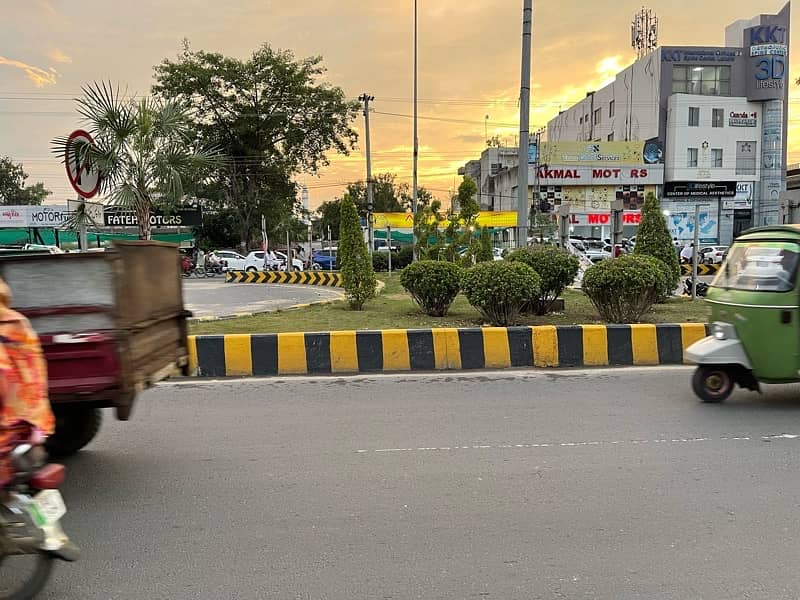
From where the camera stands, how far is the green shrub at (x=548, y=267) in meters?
12.0

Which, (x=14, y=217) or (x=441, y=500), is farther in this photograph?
(x=14, y=217)

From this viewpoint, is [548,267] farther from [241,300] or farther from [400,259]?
[400,259]

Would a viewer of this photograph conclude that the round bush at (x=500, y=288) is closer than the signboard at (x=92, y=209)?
No

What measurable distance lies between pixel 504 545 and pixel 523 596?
522 millimetres

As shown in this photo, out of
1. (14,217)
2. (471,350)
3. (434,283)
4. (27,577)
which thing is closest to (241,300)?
(434,283)

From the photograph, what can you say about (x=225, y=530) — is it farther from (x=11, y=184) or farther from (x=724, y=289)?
(x=11, y=184)

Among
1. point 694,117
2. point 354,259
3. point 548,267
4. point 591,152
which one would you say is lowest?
point 548,267

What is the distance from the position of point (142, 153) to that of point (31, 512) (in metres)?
9.96

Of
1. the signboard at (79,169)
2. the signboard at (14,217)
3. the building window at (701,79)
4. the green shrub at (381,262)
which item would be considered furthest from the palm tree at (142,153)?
the building window at (701,79)

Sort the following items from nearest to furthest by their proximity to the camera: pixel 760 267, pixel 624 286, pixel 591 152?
pixel 760 267
pixel 624 286
pixel 591 152

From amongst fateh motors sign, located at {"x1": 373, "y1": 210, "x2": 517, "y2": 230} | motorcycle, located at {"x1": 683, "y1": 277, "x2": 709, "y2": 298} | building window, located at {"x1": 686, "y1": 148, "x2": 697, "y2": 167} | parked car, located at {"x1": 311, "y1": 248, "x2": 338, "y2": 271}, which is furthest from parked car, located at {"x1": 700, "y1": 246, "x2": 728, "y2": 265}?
parked car, located at {"x1": 311, "y1": 248, "x2": 338, "y2": 271}

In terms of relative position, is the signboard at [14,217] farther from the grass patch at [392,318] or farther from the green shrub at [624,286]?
the green shrub at [624,286]

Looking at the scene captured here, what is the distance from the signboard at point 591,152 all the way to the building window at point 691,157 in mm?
2366

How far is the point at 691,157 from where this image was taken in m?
48.9
